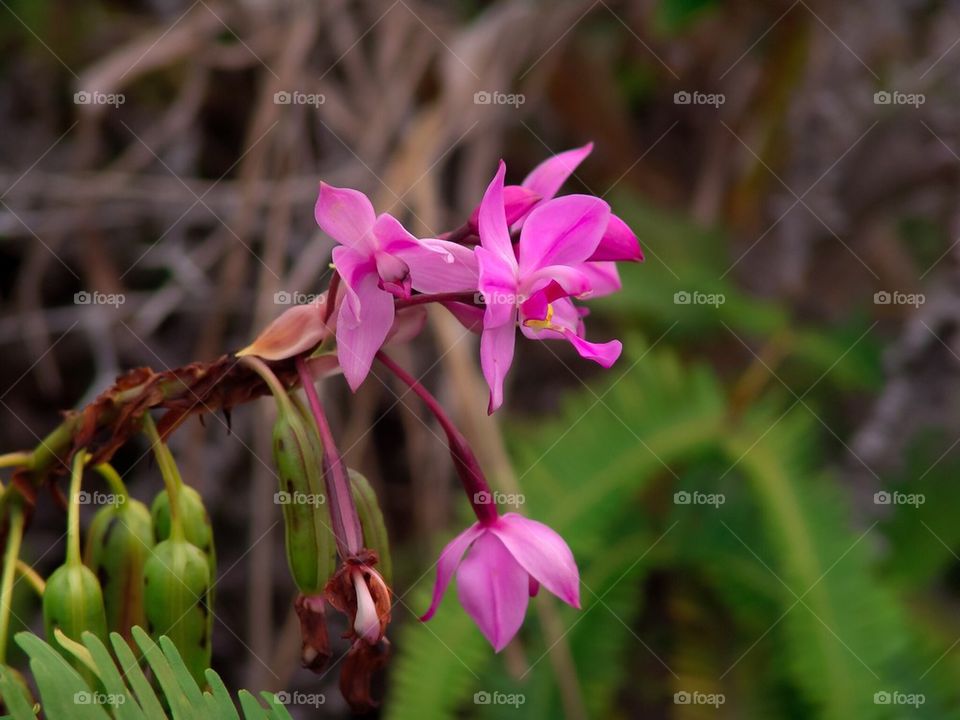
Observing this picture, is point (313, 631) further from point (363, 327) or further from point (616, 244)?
point (616, 244)

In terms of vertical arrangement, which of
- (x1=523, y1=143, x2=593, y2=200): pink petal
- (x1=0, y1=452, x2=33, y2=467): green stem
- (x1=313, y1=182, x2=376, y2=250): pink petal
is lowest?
(x1=0, y1=452, x2=33, y2=467): green stem

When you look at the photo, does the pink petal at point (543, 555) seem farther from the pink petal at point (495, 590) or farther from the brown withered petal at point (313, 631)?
the brown withered petal at point (313, 631)

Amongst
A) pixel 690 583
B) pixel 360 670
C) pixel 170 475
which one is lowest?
pixel 690 583

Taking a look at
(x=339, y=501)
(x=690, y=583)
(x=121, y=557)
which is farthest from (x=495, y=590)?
(x=690, y=583)

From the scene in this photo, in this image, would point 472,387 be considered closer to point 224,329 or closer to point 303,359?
point 224,329

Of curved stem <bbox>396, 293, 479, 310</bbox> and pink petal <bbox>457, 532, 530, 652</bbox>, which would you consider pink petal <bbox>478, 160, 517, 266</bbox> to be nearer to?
curved stem <bbox>396, 293, 479, 310</bbox>

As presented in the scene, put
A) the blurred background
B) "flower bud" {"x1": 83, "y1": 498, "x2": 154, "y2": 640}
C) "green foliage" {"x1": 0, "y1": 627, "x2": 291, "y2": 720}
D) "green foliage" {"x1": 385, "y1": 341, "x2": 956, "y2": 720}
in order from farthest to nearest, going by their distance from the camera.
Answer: the blurred background → "green foliage" {"x1": 385, "y1": 341, "x2": 956, "y2": 720} → "flower bud" {"x1": 83, "y1": 498, "x2": 154, "y2": 640} → "green foliage" {"x1": 0, "y1": 627, "x2": 291, "y2": 720}

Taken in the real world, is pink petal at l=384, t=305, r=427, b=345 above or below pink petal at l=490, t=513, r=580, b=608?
above

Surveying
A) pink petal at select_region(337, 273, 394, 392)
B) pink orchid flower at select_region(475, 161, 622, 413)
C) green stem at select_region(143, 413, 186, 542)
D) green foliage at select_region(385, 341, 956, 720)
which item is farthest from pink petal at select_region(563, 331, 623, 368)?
green foliage at select_region(385, 341, 956, 720)
